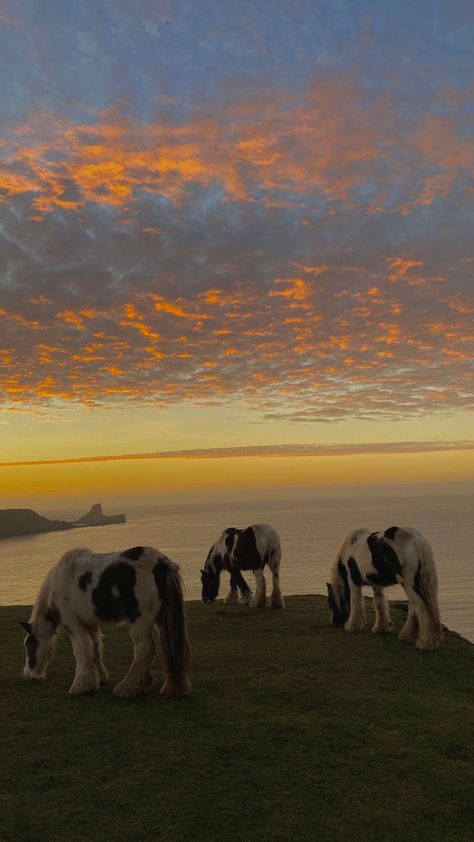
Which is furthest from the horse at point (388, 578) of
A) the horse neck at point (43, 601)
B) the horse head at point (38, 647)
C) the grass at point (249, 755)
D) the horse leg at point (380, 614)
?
the horse neck at point (43, 601)

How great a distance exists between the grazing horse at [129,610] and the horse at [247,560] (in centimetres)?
745

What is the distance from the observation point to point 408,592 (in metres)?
11.4

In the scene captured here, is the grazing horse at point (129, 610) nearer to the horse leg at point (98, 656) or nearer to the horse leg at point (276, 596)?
the horse leg at point (98, 656)

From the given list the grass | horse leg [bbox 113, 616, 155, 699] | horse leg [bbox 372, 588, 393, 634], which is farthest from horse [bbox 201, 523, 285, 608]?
horse leg [bbox 113, 616, 155, 699]

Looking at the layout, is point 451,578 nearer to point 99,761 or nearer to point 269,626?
point 269,626

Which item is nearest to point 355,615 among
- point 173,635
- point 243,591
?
point 243,591

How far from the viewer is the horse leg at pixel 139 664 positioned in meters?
7.84

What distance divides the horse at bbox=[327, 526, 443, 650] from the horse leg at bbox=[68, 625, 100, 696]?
6667 mm

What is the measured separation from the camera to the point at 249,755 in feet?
19.5

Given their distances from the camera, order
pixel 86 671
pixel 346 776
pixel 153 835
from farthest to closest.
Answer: pixel 86 671, pixel 346 776, pixel 153 835

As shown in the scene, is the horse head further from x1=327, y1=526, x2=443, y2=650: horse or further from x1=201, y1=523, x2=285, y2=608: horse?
x1=201, y1=523, x2=285, y2=608: horse

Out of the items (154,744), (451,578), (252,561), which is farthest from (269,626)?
(451,578)

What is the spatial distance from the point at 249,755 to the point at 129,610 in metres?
2.88

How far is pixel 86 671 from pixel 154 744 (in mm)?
2350
